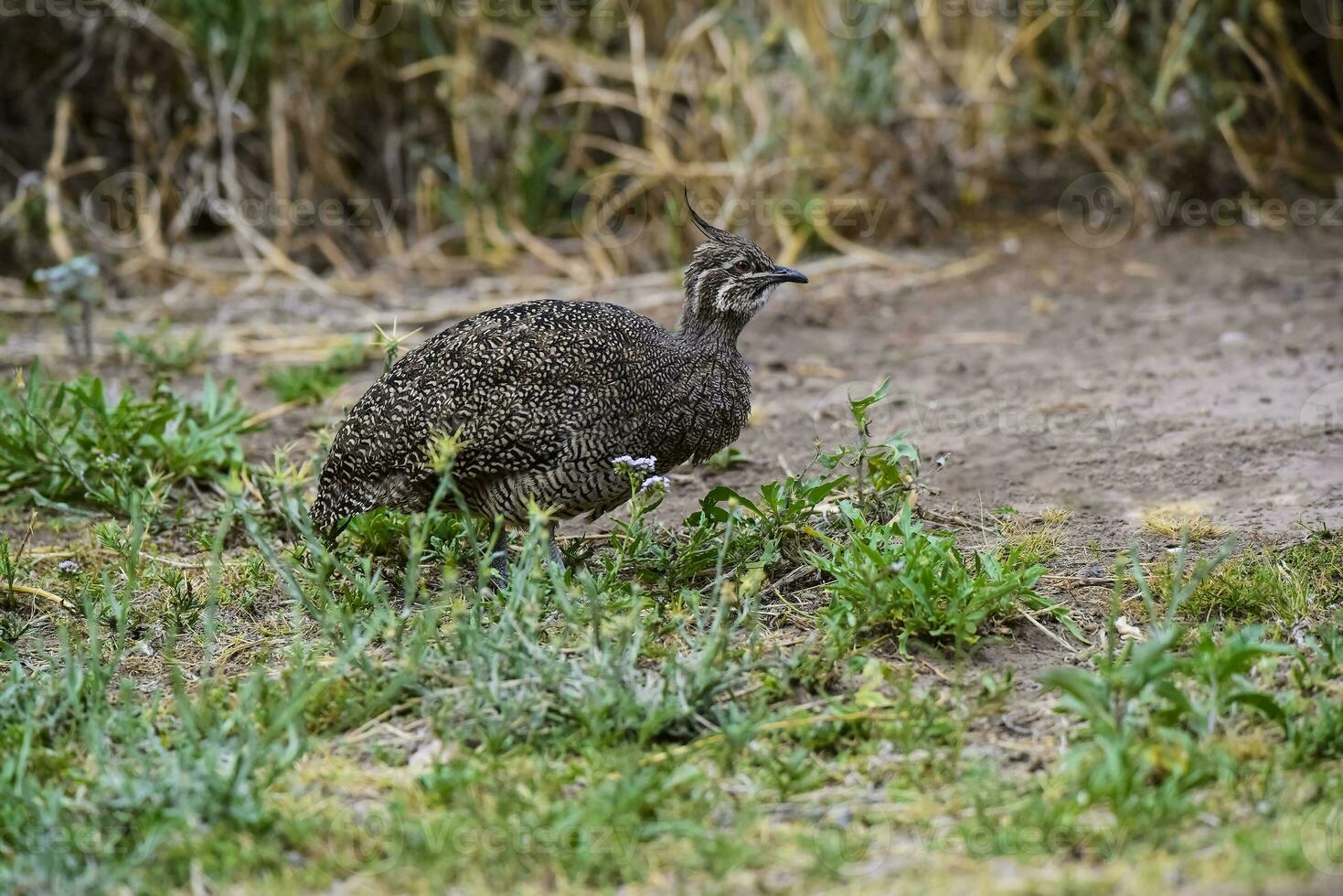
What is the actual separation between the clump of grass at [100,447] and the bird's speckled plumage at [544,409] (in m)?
1.09

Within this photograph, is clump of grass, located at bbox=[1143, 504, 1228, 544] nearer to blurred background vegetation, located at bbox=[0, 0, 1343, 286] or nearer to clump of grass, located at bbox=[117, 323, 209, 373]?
blurred background vegetation, located at bbox=[0, 0, 1343, 286]

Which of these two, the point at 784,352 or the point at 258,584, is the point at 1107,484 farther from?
the point at 258,584

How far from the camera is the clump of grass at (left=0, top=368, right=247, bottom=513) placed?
219 inches

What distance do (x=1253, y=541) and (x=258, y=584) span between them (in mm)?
3198

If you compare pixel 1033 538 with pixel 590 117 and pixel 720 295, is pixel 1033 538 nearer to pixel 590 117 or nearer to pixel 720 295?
pixel 720 295

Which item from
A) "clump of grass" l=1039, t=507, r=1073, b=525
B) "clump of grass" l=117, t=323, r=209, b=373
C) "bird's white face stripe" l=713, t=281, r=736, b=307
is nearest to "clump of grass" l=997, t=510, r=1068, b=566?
"clump of grass" l=1039, t=507, r=1073, b=525

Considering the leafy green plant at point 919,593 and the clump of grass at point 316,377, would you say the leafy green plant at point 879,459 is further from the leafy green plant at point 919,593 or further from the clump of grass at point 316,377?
the clump of grass at point 316,377

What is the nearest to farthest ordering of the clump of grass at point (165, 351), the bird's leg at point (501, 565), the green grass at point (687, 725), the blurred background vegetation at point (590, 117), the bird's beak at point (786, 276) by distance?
the green grass at point (687, 725)
the bird's leg at point (501, 565)
the bird's beak at point (786, 276)
the clump of grass at point (165, 351)
the blurred background vegetation at point (590, 117)

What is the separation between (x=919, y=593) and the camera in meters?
4.05

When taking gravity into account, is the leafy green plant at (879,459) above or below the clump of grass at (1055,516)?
above

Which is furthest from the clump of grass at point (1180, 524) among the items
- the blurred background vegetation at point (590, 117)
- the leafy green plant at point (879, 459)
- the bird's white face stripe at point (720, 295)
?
the blurred background vegetation at point (590, 117)

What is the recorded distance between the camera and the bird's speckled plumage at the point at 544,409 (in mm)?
4539

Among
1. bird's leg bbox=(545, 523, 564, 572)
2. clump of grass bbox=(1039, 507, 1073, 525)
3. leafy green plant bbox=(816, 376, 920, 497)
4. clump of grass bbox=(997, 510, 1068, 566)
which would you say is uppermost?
leafy green plant bbox=(816, 376, 920, 497)

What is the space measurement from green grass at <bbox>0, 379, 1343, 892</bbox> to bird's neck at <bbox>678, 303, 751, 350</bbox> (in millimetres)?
534
